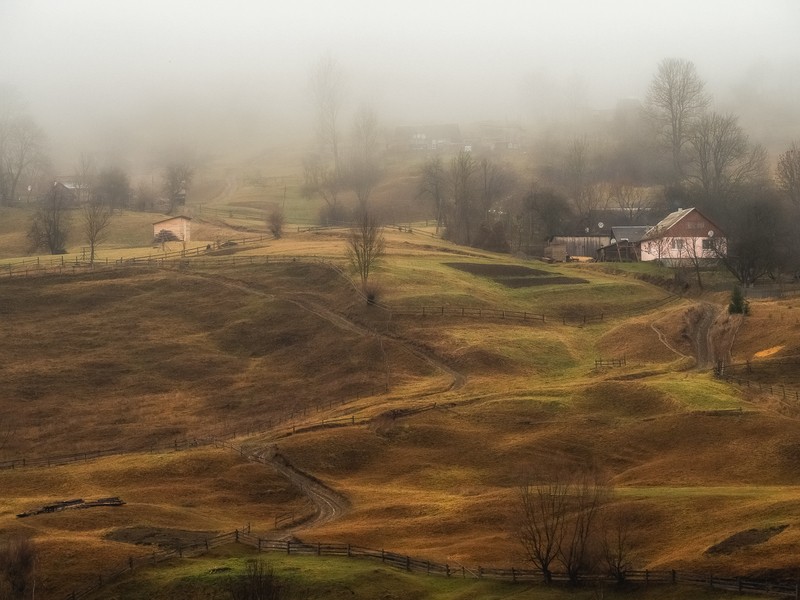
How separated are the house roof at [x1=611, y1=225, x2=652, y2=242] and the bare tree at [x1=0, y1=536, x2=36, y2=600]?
392 feet

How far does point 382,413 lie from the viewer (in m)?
97.9

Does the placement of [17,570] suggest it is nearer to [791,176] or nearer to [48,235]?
[48,235]

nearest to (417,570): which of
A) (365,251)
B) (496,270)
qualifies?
(365,251)

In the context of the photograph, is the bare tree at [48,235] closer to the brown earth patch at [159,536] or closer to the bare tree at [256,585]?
the brown earth patch at [159,536]

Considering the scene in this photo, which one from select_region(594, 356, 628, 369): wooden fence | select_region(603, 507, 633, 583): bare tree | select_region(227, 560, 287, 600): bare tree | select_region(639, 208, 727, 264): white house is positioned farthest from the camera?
select_region(639, 208, 727, 264): white house

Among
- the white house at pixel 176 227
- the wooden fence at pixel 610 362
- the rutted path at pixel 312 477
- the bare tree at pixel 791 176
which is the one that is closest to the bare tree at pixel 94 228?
the white house at pixel 176 227

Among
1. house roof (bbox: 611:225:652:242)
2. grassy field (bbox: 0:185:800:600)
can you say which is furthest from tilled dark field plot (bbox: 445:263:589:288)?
house roof (bbox: 611:225:652:242)

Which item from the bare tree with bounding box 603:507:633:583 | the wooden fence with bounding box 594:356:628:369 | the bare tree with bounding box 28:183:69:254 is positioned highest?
the bare tree with bounding box 28:183:69:254

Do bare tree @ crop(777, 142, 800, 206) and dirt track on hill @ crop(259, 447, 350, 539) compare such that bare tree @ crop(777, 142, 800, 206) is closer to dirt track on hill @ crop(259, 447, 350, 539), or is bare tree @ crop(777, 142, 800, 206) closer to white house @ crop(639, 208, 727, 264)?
white house @ crop(639, 208, 727, 264)

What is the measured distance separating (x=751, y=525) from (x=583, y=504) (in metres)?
8.69

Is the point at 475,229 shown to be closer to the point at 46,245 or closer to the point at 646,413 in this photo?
the point at 46,245

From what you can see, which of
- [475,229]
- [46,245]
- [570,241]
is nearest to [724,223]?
[570,241]

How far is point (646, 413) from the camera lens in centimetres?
9381

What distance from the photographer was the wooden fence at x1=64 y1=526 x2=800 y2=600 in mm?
53438
